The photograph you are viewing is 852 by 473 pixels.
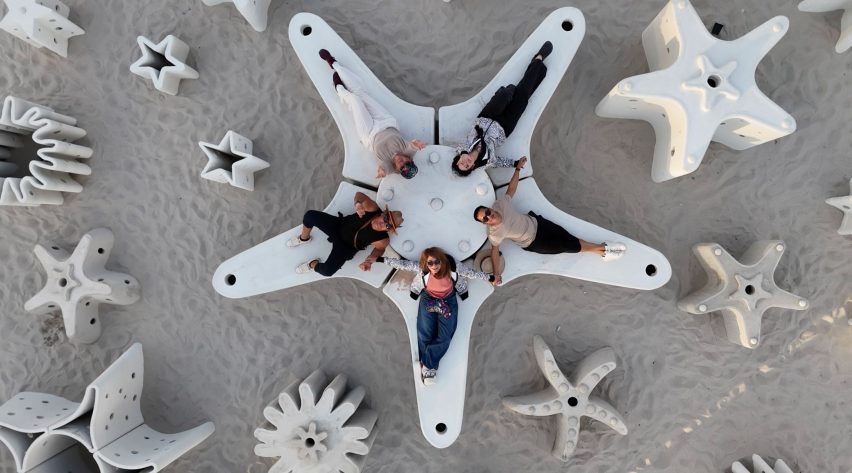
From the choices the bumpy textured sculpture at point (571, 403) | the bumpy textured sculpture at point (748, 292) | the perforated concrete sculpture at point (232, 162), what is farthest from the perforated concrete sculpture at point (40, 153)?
the bumpy textured sculpture at point (748, 292)

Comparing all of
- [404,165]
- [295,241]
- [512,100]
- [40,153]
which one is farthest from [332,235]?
[40,153]

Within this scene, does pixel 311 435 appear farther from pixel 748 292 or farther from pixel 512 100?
pixel 748 292

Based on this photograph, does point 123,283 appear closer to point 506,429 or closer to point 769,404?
point 506,429

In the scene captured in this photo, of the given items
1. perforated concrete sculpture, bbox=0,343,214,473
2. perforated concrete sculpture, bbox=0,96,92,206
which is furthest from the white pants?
perforated concrete sculpture, bbox=0,343,214,473

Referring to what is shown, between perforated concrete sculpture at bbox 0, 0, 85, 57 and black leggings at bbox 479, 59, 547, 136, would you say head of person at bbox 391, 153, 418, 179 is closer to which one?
black leggings at bbox 479, 59, 547, 136

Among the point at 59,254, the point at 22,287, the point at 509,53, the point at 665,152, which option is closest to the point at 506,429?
the point at 665,152

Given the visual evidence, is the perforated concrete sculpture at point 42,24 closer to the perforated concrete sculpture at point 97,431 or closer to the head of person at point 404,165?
the perforated concrete sculpture at point 97,431
